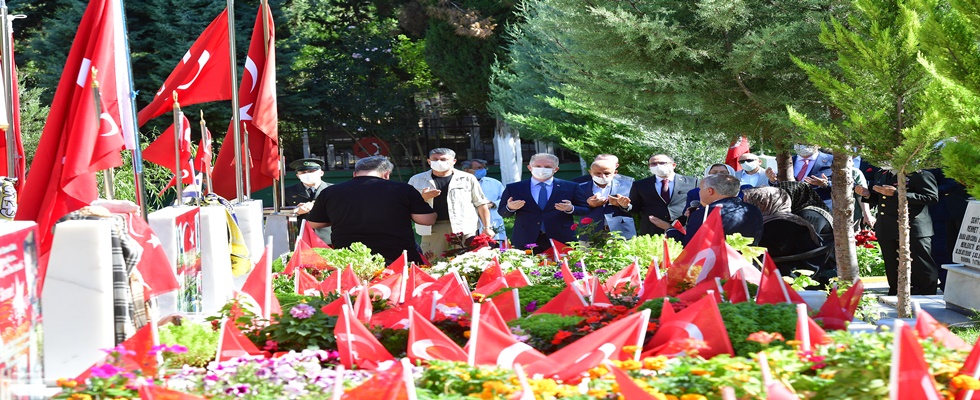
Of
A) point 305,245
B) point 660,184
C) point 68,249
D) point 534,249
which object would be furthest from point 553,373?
point 660,184

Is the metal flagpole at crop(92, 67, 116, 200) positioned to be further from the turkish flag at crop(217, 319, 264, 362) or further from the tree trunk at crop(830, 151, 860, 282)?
the tree trunk at crop(830, 151, 860, 282)

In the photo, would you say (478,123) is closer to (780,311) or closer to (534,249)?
(534,249)

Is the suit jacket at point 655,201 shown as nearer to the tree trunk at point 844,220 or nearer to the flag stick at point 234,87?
the tree trunk at point 844,220

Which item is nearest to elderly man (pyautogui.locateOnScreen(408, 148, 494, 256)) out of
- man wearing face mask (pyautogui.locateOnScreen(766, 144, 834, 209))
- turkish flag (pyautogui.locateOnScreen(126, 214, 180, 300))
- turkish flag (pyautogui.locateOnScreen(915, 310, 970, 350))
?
man wearing face mask (pyautogui.locateOnScreen(766, 144, 834, 209))

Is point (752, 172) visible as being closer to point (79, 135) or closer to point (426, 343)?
point (79, 135)

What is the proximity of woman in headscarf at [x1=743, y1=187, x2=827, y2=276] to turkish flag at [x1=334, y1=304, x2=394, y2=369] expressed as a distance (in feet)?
18.5

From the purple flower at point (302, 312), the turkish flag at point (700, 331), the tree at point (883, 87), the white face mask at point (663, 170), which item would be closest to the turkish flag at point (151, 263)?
the purple flower at point (302, 312)

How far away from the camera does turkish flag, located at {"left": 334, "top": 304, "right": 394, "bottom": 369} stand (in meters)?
4.95

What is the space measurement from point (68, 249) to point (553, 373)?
232 cm

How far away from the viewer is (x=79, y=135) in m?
6.10

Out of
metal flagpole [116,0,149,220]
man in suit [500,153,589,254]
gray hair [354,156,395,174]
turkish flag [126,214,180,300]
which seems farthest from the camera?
man in suit [500,153,589,254]

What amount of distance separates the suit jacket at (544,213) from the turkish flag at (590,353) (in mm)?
5948

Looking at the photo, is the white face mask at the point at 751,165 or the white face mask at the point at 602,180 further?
the white face mask at the point at 751,165

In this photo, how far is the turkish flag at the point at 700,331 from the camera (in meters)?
4.80
